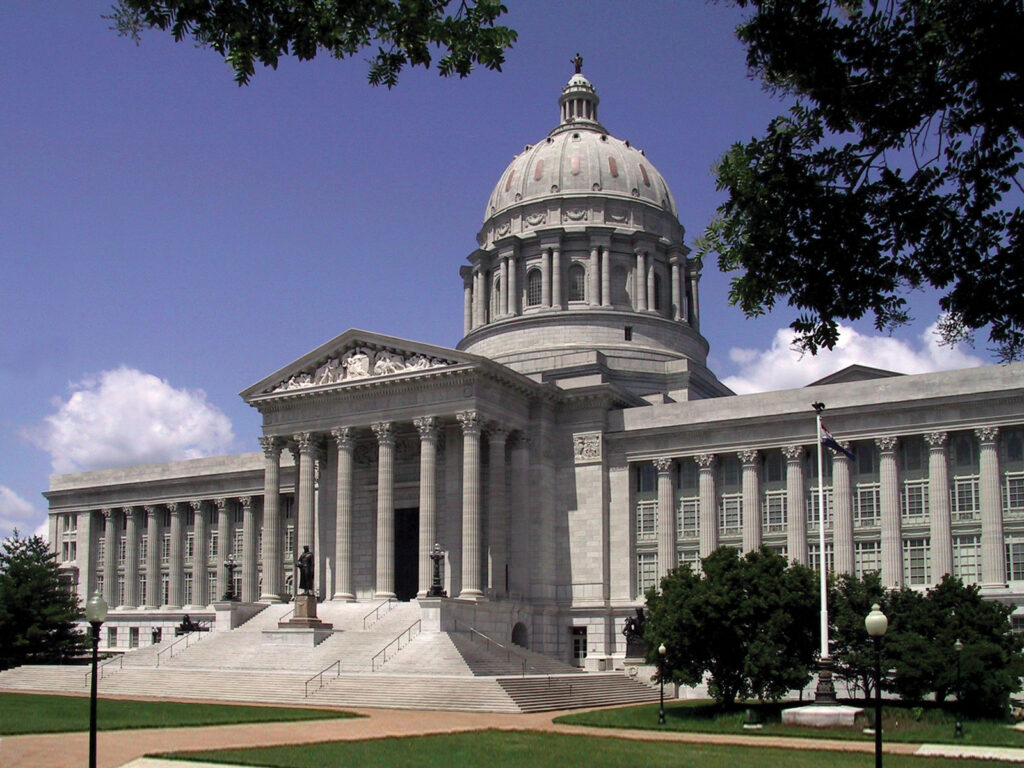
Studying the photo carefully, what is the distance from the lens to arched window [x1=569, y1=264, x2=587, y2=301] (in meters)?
83.8

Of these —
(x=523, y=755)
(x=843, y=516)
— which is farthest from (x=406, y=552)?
(x=523, y=755)

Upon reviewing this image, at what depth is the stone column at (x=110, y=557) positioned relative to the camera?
90.8 meters

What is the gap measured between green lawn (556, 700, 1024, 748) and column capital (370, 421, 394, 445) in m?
23.6

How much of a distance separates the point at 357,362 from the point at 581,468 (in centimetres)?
1436

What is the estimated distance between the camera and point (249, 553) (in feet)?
260

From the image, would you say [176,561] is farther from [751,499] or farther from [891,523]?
[891,523]

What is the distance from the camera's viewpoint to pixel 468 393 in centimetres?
6562

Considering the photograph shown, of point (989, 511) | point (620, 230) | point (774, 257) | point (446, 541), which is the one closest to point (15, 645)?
point (446, 541)

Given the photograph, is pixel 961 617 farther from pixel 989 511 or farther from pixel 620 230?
pixel 620 230

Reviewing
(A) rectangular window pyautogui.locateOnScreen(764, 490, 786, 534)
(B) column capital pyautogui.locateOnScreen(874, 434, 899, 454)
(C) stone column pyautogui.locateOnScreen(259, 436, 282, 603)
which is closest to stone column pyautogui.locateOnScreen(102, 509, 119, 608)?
(C) stone column pyautogui.locateOnScreen(259, 436, 282, 603)

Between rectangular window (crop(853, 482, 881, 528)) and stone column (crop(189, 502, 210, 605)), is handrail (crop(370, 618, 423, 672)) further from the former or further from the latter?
stone column (crop(189, 502, 210, 605))

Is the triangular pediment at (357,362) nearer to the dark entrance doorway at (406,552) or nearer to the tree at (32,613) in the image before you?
the dark entrance doorway at (406,552)

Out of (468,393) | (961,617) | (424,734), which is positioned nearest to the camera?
(424,734)

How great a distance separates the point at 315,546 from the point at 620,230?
1207 inches
